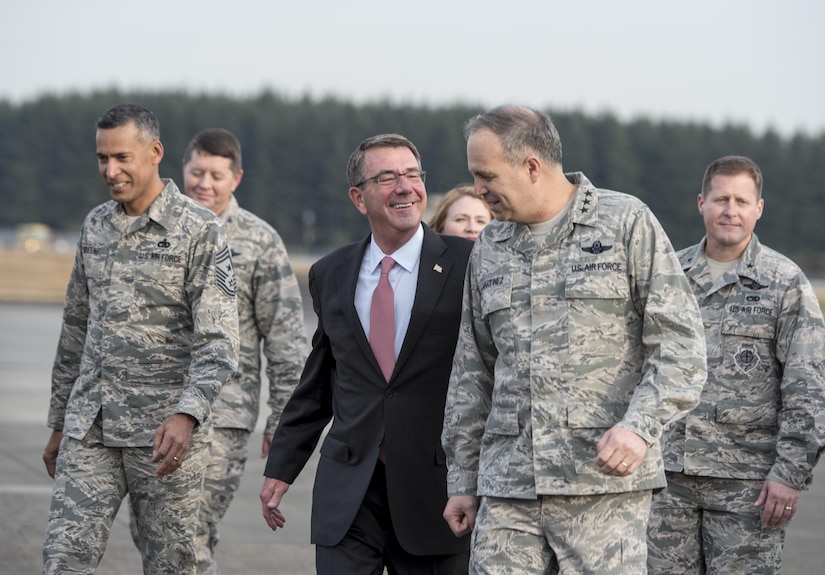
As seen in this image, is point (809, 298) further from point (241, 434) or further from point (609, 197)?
point (241, 434)

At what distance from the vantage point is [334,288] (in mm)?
4828

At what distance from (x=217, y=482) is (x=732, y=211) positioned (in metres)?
2.80

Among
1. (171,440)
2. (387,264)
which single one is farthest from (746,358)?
(171,440)

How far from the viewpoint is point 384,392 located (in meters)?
4.61

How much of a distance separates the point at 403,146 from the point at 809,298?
1.90 m

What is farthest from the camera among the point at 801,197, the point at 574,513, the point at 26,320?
the point at 801,197

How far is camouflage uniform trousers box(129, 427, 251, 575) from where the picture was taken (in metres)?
6.34

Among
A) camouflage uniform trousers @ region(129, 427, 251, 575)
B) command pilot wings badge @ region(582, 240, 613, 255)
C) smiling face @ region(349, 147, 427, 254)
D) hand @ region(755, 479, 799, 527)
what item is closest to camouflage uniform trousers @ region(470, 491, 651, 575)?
command pilot wings badge @ region(582, 240, 613, 255)

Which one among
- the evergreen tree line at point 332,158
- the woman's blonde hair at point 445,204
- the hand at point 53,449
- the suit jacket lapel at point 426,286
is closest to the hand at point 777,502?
the suit jacket lapel at point 426,286

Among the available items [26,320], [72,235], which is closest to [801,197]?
[72,235]

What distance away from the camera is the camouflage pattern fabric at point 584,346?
3.78 meters

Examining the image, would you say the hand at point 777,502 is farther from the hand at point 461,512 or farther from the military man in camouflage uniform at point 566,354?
the hand at point 461,512

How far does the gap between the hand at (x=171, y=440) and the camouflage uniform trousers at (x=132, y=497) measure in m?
0.26

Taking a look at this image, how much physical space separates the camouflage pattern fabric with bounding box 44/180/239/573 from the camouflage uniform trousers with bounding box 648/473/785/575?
2.00 metres
